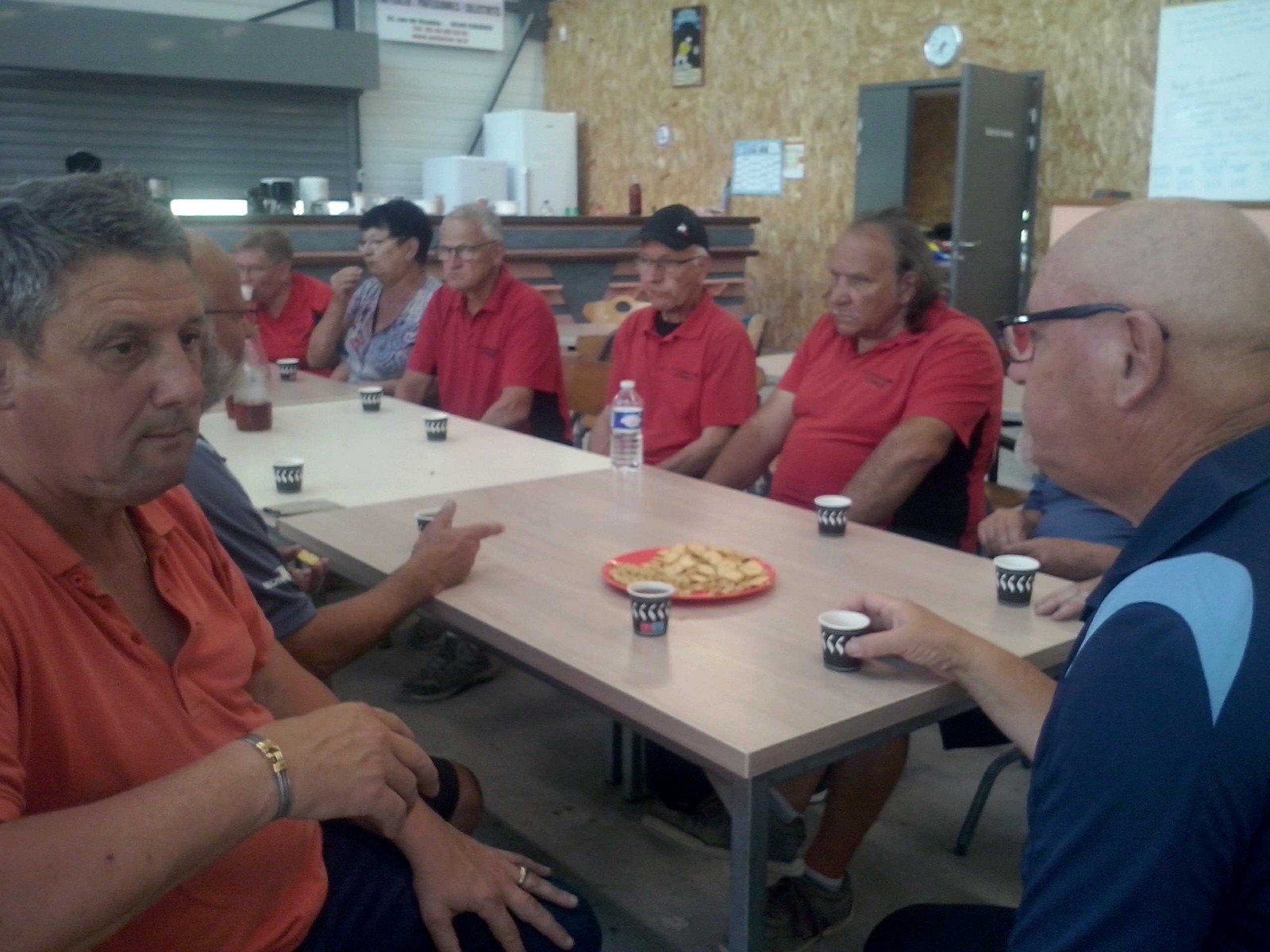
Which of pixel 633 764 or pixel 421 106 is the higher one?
pixel 421 106

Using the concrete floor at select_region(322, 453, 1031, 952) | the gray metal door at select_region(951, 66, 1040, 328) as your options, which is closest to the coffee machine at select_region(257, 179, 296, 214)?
the gray metal door at select_region(951, 66, 1040, 328)

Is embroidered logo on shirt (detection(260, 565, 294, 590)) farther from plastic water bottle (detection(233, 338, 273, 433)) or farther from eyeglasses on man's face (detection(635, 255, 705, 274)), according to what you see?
eyeglasses on man's face (detection(635, 255, 705, 274))

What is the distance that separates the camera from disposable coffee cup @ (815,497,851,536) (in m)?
2.16

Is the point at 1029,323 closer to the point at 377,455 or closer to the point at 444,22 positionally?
the point at 377,455

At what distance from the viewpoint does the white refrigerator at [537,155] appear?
30.9ft

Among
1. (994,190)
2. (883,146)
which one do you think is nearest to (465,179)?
(883,146)

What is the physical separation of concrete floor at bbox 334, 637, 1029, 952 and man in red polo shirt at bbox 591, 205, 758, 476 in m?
0.83

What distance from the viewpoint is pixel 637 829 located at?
2586mm

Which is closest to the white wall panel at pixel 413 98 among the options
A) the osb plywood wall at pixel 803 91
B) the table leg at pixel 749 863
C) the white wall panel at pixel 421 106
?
the white wall panel at pixel 421 106

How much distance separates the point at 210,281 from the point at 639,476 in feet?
3.39

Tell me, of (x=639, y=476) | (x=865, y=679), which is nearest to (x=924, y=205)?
(x=639, y=476)

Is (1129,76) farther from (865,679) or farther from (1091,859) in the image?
(1091,859)

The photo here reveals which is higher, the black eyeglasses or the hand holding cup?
the black eyeglasses

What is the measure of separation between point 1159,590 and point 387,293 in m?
3.97
